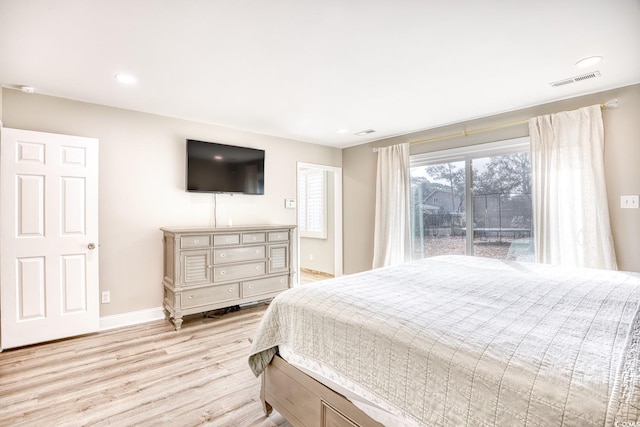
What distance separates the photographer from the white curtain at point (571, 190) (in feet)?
9.21

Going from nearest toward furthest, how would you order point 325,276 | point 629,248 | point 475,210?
point 629,248 → point 475,210 → point 325,276

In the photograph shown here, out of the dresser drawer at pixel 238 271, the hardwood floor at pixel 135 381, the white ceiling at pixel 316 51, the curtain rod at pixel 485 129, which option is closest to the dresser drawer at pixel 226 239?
the dresser drawer at pixel 238 271

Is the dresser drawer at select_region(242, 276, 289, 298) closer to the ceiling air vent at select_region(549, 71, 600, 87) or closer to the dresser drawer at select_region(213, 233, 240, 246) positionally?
the dresser drawer at select_region(213, 233, 240, 246)

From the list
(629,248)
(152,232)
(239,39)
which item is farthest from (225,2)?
(629,248)

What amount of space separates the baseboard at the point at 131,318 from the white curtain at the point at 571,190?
434 cm

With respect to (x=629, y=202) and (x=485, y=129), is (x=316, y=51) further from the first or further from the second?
(x=629, y=202)

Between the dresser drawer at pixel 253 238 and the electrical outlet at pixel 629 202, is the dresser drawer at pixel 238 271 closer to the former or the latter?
the dresser drawer at pixel 253 238

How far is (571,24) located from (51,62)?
3661 mm

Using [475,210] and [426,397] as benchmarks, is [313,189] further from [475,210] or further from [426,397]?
[426,397]

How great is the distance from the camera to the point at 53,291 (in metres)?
2.86

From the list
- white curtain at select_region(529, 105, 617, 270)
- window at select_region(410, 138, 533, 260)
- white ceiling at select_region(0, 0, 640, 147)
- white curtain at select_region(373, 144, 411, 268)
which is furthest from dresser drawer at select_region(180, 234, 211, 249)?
white curtain at select_region(529, 105, 617, 270)

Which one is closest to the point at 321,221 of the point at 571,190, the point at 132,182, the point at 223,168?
the point at 223,168

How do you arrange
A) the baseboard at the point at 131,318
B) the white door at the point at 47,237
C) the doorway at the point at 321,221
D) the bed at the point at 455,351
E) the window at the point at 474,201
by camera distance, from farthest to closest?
the doorway at the point at 321,221
the window at the point at 474,201
the baseboard at the point at 131,318
the white door at the point at 47,237
the bed at the point at 455,351

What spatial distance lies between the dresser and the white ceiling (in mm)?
1497
